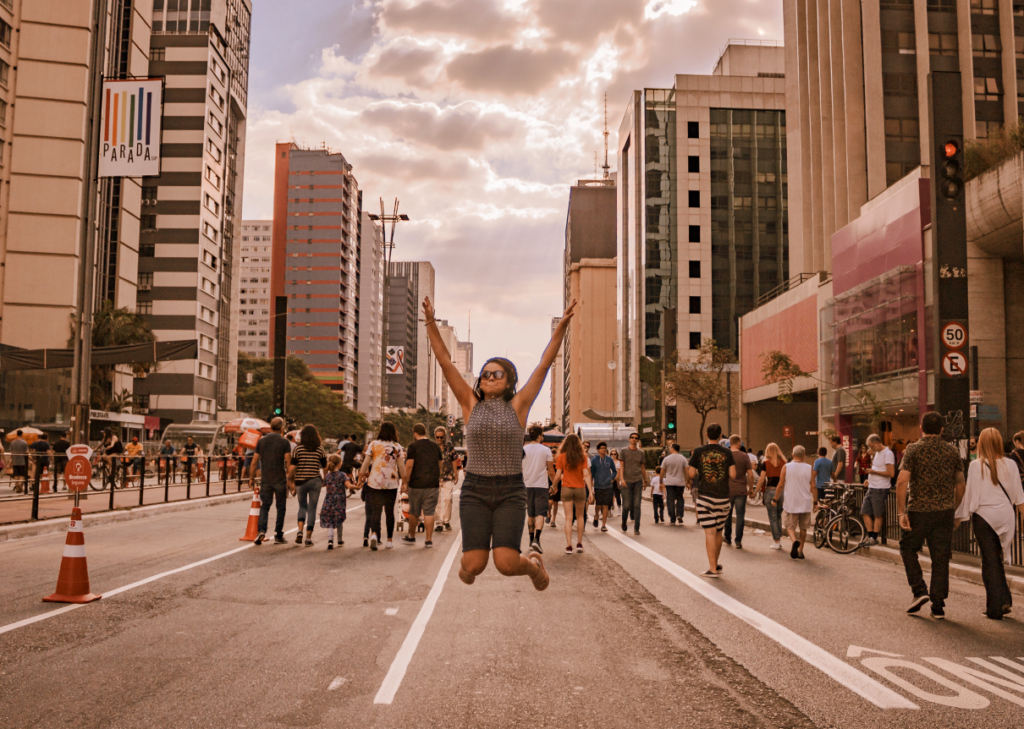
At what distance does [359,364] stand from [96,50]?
148 meters

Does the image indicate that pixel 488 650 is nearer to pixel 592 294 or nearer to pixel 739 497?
pixel 739 497

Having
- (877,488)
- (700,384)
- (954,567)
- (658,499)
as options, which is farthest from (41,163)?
(954,567)

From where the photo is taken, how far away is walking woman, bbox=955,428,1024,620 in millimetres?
8359

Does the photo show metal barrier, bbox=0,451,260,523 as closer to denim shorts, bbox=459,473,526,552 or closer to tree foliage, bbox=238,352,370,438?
denim shorts, bbox=459,473,526,552

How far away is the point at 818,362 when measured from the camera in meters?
42.1

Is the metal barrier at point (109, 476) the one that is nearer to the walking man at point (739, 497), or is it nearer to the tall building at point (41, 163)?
the walking man at point (739, 497)

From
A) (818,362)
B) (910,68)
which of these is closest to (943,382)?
(818,362)

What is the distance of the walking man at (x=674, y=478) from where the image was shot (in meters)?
19.1

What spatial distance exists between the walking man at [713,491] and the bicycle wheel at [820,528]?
15.9 feet

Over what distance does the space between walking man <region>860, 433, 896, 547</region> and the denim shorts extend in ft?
33.5

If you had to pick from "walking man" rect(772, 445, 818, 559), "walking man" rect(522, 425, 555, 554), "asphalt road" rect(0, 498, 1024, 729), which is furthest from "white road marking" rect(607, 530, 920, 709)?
"walking man" rect(772, 445, 818, 559)

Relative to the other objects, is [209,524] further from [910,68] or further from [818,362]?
[910,68]

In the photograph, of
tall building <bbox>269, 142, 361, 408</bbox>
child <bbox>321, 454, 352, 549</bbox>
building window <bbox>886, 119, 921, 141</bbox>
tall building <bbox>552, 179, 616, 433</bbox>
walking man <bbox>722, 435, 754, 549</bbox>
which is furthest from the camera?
tall building <bbox>269, 142, 361, 408</bbox>

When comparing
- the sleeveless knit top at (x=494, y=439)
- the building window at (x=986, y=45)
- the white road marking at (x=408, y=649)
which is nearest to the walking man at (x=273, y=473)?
the white road marking at (x=408, y=649)
